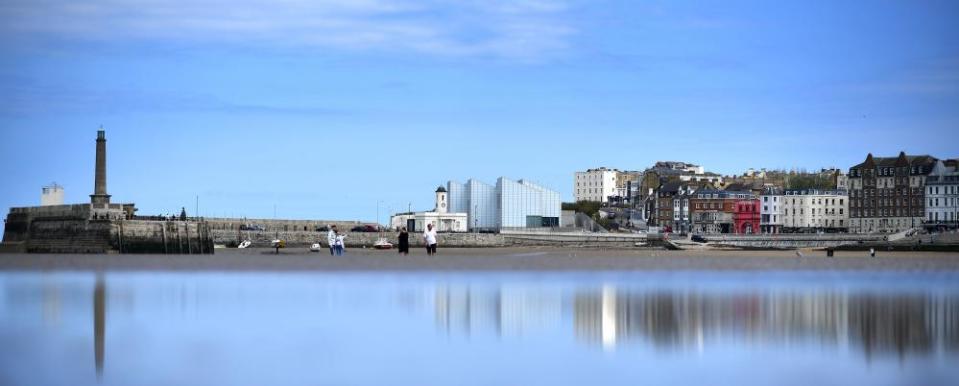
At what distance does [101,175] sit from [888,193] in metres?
102

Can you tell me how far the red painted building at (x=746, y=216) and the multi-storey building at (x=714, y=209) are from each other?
0.42m

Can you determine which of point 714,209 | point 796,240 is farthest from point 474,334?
point 714,209

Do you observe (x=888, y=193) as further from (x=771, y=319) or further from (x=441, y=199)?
(x=771, y=319)

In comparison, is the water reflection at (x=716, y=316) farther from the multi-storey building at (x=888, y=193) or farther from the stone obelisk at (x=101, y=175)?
the multi-storey building at (x=888, y=193)

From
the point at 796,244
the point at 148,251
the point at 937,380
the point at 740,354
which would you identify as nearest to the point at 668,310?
the point at 740,354

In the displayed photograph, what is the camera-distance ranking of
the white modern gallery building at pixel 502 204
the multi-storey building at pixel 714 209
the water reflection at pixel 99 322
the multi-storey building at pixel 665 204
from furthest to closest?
the multi-storey building at pixel 665 204 → the multi-storey building at pixel 714 209 → the white modern gallery building at pixel 502 204 → the water reflection at pixel 99 322

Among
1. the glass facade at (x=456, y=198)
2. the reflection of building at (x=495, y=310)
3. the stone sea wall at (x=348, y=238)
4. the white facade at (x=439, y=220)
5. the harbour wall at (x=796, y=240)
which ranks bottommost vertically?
the harbour wall at (x=796, y=240)

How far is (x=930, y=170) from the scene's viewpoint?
491 feet

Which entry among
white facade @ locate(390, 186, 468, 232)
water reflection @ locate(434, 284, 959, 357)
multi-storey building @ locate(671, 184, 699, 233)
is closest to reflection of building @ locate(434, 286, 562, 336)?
water reflection @ locate(434, 284, 959, 357)

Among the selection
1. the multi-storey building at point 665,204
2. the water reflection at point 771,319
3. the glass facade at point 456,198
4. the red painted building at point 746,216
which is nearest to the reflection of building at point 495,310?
the water reflection at point 771,319

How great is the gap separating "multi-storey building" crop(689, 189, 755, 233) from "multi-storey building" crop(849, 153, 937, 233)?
58.6 feet

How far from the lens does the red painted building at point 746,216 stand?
174m

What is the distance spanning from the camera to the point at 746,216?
575 feet

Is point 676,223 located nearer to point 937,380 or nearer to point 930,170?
point 930,170
